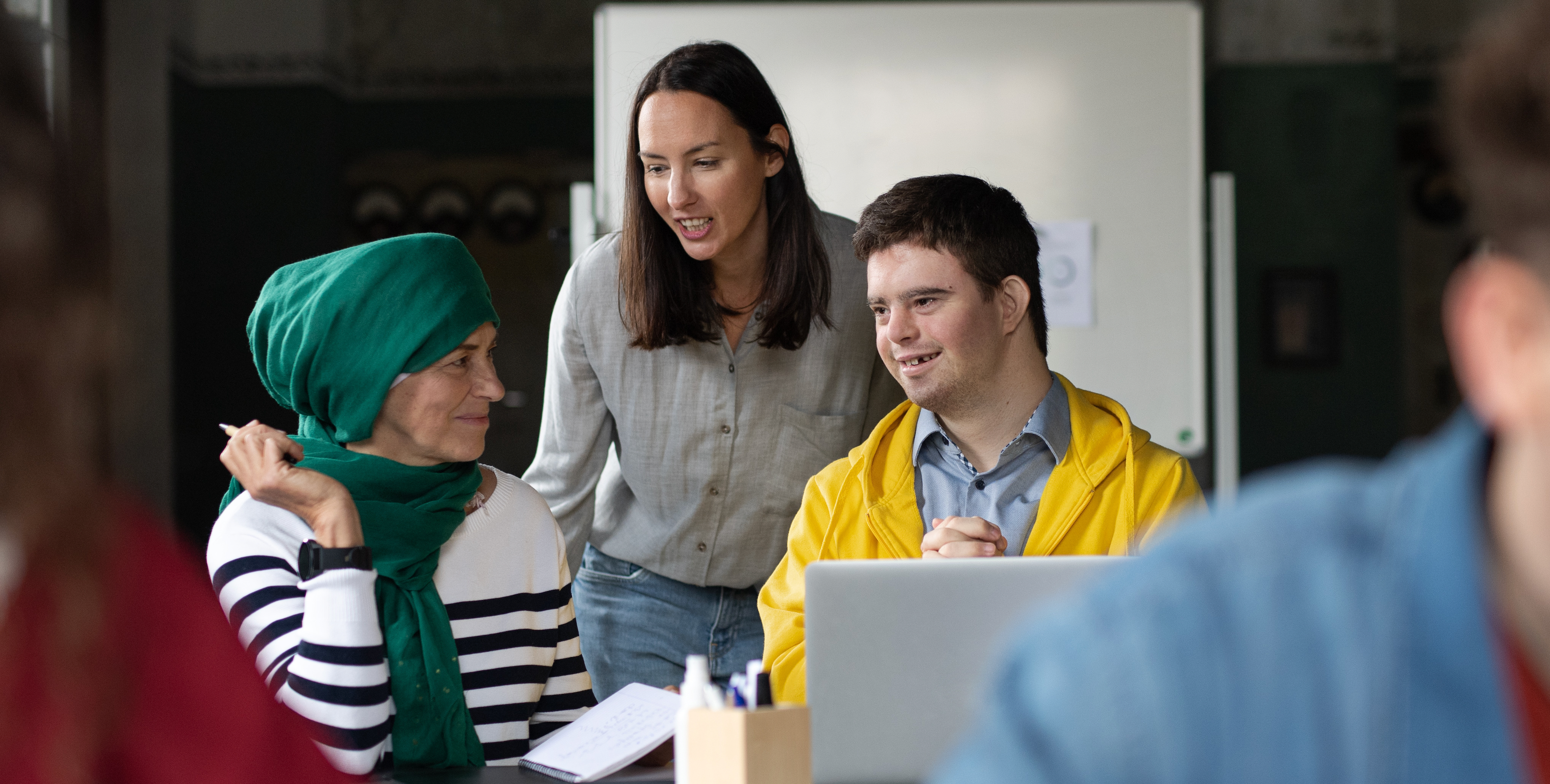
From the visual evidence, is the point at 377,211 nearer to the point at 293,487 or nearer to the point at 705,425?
the point at 705,425

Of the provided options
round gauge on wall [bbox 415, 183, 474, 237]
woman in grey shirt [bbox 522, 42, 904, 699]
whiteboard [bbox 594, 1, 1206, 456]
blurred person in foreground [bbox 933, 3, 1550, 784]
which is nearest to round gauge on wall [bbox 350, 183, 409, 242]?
round gauge on wall [bbox 415, 183, 474, 237]

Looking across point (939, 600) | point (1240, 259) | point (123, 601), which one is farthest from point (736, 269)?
point (1240, 259)

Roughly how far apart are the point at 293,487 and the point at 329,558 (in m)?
0.10

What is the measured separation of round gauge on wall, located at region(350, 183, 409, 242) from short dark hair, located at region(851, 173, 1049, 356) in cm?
343

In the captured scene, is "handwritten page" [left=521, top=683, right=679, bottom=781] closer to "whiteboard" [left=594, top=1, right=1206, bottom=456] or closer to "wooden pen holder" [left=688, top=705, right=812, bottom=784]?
"wooden pen holder" [left=688, top=705, right=812, bottom=784]

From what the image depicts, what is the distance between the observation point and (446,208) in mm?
4855

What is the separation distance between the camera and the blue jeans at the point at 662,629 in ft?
6.46

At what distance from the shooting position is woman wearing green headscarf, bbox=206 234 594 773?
1.32m

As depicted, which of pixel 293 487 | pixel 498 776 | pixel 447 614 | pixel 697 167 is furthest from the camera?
pixel 697 167

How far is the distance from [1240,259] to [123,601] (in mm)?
4356

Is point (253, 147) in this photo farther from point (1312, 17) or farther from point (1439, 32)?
point (1439, 32)

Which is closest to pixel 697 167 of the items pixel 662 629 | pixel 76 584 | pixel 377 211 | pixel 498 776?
pixel 662 629

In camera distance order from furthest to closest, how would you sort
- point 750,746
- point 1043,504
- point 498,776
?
point 1043,504 < point 498,776 < point 750,746

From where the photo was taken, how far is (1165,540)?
1.78 ft
